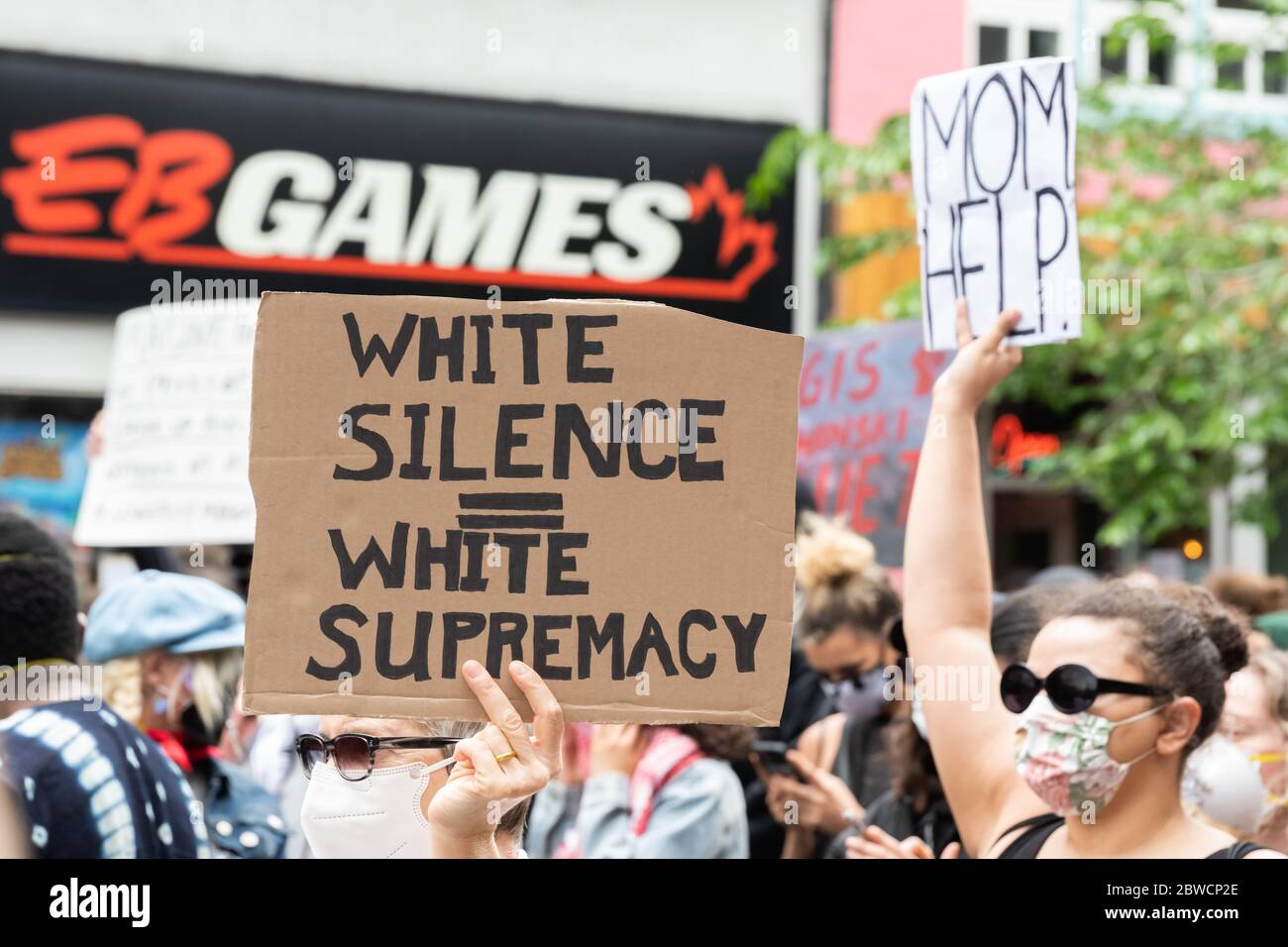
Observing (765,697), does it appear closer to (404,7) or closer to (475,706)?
(475,706)

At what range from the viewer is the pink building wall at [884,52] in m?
11.0

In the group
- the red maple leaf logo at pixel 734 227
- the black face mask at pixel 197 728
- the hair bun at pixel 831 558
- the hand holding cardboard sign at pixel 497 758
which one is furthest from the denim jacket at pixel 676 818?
the red maple leaf logo at pixel 734 227

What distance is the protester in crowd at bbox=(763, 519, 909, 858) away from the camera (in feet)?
14.4

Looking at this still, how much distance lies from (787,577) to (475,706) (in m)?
0.42

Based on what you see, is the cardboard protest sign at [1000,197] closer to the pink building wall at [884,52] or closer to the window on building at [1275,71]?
the window on building at [1275,71]

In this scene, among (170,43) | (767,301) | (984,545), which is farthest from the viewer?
(767,301)

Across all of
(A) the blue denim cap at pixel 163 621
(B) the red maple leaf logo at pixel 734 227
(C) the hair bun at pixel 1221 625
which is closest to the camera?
(C) the hair bun at pixel 1221 625

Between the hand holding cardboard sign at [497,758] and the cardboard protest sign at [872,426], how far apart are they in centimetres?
412

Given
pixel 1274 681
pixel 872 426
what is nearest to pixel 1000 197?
pixel 1274 681

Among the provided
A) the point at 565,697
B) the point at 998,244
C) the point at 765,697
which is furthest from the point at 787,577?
the point at 998,244

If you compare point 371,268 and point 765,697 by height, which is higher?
point 371,268

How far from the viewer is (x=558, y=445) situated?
2051mm

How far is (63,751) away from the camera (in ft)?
8.66

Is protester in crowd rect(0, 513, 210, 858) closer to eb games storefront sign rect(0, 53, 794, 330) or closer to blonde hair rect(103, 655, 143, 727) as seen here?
blonde hair rect(103, 655, 143, 727)
